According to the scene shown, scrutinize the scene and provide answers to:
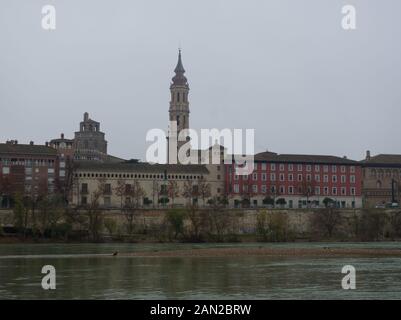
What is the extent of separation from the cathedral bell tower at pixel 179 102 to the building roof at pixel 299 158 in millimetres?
38505

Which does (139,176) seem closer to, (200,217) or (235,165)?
(235,165)

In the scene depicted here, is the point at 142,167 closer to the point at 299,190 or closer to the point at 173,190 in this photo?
the point at 173,190

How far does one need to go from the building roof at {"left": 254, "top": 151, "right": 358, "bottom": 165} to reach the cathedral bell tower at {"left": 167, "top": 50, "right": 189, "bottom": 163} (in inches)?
1516

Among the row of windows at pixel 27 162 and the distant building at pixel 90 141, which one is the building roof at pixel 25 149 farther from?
the distant building at pixel 90 141

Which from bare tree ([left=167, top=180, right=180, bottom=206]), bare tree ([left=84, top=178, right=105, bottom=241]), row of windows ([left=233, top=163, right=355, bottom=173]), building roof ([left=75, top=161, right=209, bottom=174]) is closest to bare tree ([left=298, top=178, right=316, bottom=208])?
row of windows ([left=233, top=163, right=355, bottom=173])

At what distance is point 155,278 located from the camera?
4881cm

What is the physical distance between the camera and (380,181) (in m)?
160

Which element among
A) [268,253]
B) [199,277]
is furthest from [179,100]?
[199,277]

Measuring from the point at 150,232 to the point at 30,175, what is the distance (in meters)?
34.0

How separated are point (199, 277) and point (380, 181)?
11687 cm

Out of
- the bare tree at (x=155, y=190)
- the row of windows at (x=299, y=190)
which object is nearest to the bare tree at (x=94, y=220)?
the bare tree at (x=155, y=190)

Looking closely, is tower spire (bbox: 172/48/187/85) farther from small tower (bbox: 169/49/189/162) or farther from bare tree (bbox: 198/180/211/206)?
bare tree (bbox: 198/180/211/206)

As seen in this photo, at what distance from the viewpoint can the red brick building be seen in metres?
143
